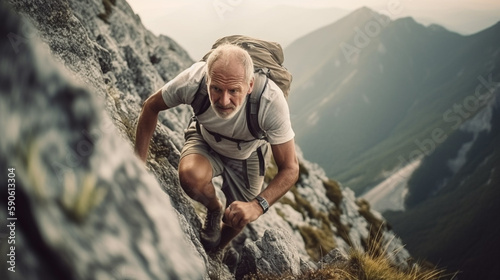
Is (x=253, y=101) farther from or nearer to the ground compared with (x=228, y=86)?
nearer to the ground

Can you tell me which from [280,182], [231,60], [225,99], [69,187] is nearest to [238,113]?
[225,99]

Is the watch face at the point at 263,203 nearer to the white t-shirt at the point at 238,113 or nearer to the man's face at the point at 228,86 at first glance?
the white t-shirt at the point at 238,113

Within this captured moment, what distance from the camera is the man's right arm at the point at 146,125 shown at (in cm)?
577

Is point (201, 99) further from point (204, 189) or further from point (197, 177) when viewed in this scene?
point (204, 189)

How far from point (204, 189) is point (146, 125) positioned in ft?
5.16

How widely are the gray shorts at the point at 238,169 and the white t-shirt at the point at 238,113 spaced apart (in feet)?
2.31

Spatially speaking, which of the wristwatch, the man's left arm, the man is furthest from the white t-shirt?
the wristwatch

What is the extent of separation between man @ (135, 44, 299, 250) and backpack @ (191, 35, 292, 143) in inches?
3.7

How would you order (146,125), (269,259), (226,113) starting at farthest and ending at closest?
(269,259)
(146,125)
(226,113)

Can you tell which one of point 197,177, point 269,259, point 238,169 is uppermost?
point 197,177

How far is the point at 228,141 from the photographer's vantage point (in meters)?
6.27

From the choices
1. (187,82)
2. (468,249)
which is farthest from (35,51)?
(468,249)

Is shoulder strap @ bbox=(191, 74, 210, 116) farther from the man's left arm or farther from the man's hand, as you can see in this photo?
the man's hand

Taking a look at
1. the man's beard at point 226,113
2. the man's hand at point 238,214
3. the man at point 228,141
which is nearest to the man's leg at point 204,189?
the man at point 228,141
